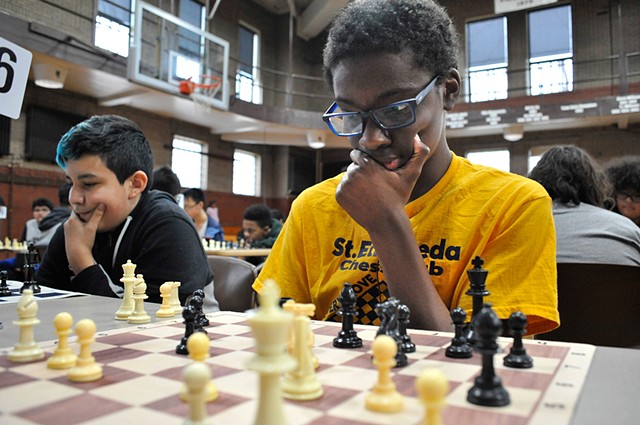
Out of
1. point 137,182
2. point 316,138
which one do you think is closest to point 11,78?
point 137,182

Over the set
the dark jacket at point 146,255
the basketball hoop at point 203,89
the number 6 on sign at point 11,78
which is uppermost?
the basketball hoop at point 203,89

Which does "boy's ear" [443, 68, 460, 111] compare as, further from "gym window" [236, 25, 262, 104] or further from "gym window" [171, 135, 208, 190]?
"gym window" [236, 25, 262, 104]

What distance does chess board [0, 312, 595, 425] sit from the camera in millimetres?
482

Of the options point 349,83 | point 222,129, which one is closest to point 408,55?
point 349,83

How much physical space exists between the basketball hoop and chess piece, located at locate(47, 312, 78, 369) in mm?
7183

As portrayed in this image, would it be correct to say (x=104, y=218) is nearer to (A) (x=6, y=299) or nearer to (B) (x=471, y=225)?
(A) (x=6, y=299)

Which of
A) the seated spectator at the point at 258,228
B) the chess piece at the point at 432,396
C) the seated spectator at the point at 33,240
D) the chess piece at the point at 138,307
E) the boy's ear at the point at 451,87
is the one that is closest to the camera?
the chess piece at the point at 432,396

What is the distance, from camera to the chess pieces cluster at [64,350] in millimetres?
607

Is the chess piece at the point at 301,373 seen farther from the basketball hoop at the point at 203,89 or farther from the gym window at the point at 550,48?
the gym window at the point at 550,48

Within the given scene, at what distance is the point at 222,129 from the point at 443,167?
9469 millimetres

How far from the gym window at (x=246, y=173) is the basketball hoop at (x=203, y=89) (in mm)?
3335

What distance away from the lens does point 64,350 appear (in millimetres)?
676

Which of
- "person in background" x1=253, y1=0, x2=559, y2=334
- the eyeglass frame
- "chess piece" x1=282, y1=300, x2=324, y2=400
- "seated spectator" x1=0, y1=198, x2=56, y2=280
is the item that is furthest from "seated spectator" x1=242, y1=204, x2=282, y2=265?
"chess piece" x1=282, y1=300, x2=324, y2=400

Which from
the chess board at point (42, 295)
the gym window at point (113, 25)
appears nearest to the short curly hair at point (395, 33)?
the chess board at point (42, 295)
